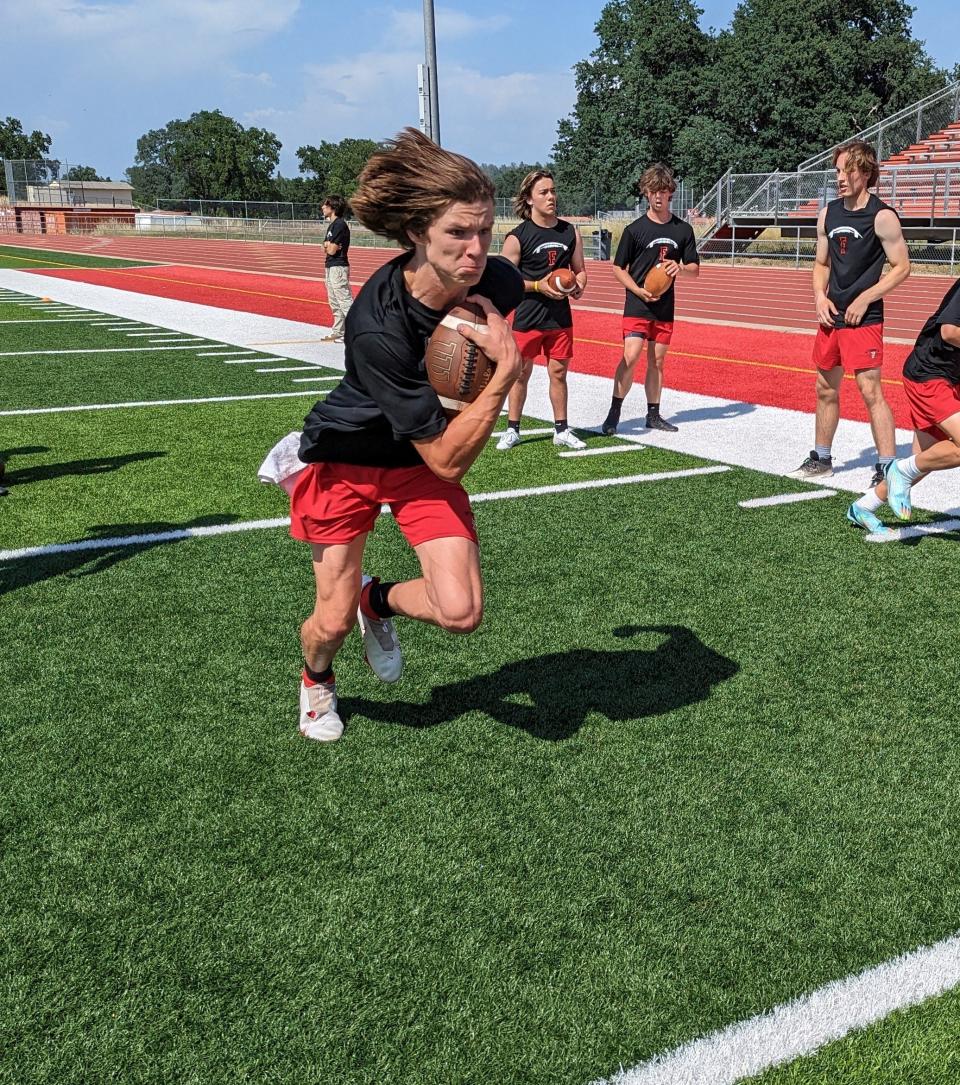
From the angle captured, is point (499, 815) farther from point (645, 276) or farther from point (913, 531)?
point (645, 276)

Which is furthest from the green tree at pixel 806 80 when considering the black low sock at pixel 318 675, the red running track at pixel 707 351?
the black low sock at pixel 318 675

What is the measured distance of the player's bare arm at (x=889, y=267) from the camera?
6418mm

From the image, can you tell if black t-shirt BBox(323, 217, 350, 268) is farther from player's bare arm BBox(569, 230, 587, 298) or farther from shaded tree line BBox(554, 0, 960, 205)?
shaded tree line BBox(554, 0, 960, 205)

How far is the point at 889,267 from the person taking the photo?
653 cm

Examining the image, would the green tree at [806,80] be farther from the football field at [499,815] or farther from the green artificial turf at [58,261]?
the football field at [499,815]

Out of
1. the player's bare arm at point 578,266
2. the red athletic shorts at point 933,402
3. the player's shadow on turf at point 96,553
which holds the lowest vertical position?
the player's shadow on turf at point 96,553

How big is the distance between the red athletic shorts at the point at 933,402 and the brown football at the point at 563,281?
2.74 metres

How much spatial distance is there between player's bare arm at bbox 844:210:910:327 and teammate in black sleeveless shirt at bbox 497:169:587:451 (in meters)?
2.05

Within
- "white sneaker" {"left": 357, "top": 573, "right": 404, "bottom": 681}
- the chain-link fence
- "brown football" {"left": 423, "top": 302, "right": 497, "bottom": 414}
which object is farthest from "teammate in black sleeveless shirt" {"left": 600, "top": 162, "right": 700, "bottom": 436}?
the chain-link fence

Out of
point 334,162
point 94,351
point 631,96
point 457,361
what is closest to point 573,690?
point 457,361

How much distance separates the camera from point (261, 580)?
5.34 meters

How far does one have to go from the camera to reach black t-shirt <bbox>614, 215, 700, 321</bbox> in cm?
862

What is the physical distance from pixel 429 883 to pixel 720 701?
153 centimetres

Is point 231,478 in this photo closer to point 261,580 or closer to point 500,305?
point 261,580
